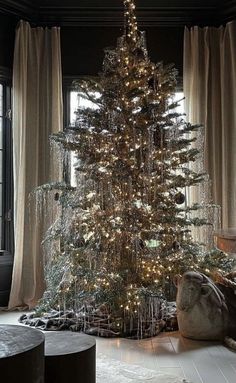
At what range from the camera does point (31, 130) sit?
5016 millimetres

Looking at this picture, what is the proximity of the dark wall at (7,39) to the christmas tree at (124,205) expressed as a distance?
1383mm

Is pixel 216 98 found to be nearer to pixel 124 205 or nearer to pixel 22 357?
pixel 124 205

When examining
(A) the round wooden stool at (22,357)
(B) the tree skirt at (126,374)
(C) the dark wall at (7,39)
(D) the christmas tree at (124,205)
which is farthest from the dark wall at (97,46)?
(A) the round wooden stool at (22,357)

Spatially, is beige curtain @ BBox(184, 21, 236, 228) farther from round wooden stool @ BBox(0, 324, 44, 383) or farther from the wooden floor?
round wooden stool @ BBox(0, 324, 44, 383)

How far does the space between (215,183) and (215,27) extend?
1713 millimetres

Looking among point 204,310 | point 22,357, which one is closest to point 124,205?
point 204,310

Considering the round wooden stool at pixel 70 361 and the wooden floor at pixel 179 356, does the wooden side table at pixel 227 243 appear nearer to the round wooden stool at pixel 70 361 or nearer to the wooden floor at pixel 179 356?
the wooden floor at pixel 179 356

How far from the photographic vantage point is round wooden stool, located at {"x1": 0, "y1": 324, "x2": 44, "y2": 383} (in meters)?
→ 1.90

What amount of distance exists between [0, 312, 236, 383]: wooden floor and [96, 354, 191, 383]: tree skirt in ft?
0.27

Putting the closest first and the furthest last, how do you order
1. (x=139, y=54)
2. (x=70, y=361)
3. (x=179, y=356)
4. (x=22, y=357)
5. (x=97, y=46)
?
(x=22, y=357) → (x=70, y=361) → (x=179, y=356) → (x=139, y=54) → (x=97, y=46)

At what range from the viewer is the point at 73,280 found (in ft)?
12.9

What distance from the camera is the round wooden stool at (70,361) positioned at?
2.28m

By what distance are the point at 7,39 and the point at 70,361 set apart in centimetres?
384

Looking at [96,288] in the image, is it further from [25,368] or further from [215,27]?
[215,27]
